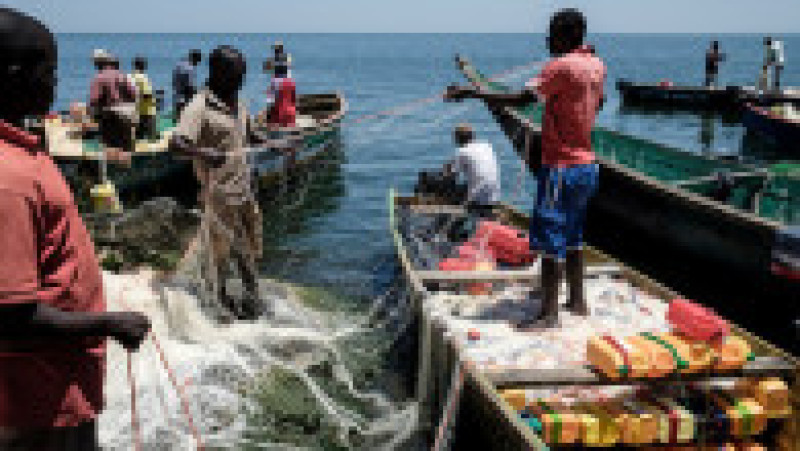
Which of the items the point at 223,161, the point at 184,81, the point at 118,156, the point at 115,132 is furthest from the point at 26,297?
the point at 184,81

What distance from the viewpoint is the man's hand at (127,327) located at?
230 cm

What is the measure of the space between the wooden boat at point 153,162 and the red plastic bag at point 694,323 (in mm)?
6046

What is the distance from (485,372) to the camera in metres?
4.77

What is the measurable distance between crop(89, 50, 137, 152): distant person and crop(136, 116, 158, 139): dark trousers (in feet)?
3.09

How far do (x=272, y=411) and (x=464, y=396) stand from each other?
2.13 metres

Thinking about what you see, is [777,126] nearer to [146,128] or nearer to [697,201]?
[697,201]

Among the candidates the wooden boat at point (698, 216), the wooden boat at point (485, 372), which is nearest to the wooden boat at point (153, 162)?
the wooden boat at point (698, 216)

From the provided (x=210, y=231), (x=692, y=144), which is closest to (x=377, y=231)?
(x=210, y=231)

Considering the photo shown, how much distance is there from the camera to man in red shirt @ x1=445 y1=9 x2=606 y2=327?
16.7ft

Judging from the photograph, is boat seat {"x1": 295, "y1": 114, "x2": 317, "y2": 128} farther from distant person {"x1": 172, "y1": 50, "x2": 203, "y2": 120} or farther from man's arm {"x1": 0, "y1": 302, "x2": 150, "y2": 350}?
man's arm {"x1": 0, "y1": 302, "x2": 150, "y2": 350}

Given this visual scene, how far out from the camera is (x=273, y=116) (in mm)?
14336

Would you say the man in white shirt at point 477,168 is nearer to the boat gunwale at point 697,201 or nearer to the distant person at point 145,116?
the boat gunwale at point 697,201

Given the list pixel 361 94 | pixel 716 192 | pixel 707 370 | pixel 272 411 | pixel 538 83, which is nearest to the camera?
pixel 707 370

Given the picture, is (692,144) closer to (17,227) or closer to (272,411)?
(272,411)
